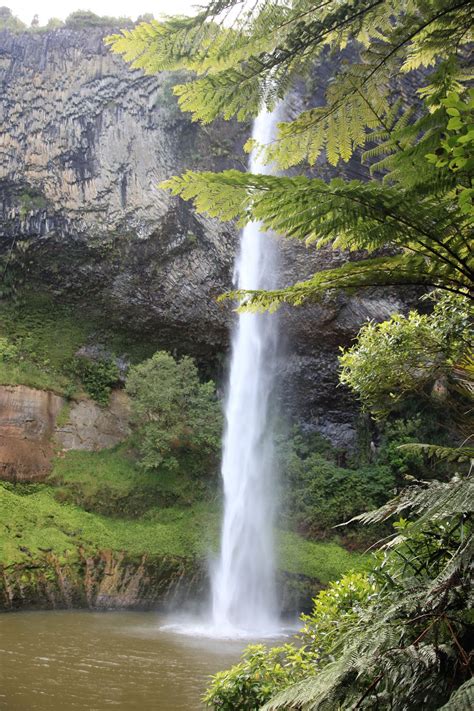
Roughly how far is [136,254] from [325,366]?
6879 millimetres

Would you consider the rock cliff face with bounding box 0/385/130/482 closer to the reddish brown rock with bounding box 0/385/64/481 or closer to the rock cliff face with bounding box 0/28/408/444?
the reddish brown rock with bounding box 0/385/64/481

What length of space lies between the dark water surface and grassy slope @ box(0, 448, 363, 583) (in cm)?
175

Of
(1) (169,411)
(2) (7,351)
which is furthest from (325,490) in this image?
(2) (7,351)

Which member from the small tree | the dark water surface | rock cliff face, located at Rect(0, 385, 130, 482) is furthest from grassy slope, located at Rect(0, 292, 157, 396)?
the dark water surface

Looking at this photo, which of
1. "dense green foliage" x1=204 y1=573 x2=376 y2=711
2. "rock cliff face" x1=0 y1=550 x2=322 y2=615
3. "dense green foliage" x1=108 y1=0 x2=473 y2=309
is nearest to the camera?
"dense green foliage" x1=108 y1=0 x2=473 y2=309

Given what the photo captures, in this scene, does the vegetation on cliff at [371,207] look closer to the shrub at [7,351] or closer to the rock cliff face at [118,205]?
the rock cliff face at [118,205]

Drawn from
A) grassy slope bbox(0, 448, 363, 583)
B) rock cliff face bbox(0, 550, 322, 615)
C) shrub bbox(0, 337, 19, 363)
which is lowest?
rock cliff face bbox(0, 550, 322, 615)

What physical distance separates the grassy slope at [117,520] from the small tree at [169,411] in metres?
0.84

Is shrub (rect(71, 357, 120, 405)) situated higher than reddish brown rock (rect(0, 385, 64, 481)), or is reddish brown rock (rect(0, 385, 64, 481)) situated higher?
shrub (rect(71, 357, 120, 405))

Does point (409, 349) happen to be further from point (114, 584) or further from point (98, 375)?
point (98, 375)

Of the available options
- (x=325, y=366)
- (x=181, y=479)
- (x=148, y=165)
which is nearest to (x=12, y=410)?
(x=181, y=479)

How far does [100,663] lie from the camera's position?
7.12 meters

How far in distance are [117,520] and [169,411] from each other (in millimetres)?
2995

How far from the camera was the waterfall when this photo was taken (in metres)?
11.9
